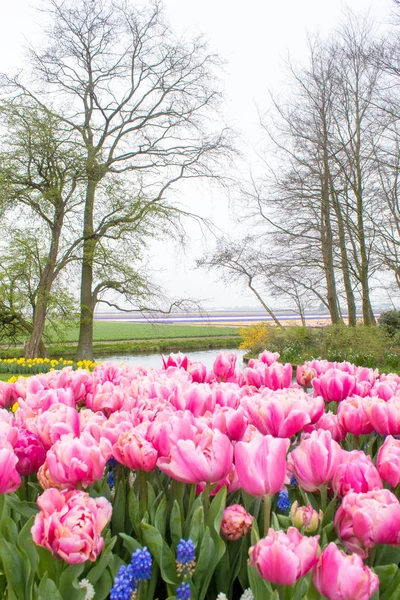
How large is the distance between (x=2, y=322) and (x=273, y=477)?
21409 mm

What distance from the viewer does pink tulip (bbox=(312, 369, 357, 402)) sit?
86.4 inches

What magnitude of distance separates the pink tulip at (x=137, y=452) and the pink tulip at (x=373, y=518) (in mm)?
432

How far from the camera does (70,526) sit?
39.9 inches

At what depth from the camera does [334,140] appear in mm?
20344

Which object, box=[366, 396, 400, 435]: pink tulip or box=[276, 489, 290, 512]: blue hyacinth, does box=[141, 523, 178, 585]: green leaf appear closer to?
box=[276, 489, 290, 512]: blue hyacinth

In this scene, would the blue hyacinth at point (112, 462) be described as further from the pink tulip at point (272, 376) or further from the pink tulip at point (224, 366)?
the pink tulip at point (224, 366)

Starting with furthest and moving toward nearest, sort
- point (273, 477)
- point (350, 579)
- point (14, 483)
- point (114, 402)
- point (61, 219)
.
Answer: point (61, 219) < point (114, 402) < point (14, 483) < point (273, 477) < point (350, 579)

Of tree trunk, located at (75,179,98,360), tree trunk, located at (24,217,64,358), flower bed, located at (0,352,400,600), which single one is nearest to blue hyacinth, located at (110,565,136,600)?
flower bed, located at (0,352,400,600)

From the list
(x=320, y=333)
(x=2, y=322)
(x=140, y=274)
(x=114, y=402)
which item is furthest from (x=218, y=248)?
(x=114, y=402)

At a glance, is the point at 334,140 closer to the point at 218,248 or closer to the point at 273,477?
the point at 218,248

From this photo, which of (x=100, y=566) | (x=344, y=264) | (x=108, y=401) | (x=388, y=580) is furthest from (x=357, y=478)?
(x=344, y=264)

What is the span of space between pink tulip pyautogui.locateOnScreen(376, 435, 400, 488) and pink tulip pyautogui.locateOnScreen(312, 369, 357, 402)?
36.5 inches

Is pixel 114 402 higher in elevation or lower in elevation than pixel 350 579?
higher

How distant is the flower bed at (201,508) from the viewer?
1.01 metres
